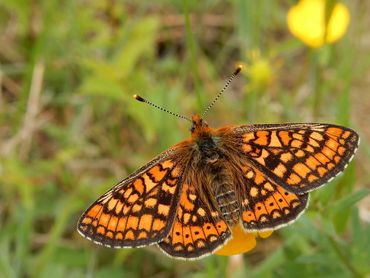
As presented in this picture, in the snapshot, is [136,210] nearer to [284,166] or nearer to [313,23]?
[284,166]

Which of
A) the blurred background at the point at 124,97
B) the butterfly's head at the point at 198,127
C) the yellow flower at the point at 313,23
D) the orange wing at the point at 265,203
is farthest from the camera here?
the yellow flower at the point at 313,23

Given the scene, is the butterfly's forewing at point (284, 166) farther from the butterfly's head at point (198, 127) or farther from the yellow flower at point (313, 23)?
the yellow flower at point (313, 23)

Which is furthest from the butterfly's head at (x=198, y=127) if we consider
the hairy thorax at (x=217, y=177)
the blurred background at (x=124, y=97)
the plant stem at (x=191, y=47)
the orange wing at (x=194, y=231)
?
the blurred background at (x=124, y=97)

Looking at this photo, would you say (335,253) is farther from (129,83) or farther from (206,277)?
(129,83)

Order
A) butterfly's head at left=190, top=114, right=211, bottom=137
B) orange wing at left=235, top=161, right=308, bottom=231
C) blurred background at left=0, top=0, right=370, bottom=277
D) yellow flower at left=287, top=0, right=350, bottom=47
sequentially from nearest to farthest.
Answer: orange wing at left=235, top=161, right=308, bottom=231 → butterfly's head at left=190, top=114, right=211, bottom=137 → blurred background at left=0, top=0, right=370, bottom=277 → yellow flower at left=287, top=0, right=350, bottom=47

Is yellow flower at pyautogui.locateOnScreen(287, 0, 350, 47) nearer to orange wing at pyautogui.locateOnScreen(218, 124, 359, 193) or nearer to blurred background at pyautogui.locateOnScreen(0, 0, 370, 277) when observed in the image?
blurred background at pyautogui.locateOnScreen(0, 0, 370, 277)

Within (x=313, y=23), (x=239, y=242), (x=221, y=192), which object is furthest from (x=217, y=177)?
(x=313, y=23)

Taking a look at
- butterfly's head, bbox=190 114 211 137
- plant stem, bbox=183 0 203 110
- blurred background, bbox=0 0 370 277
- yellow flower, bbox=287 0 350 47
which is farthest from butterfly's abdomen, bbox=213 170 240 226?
yellow flower, bbox=287 0 350 47
